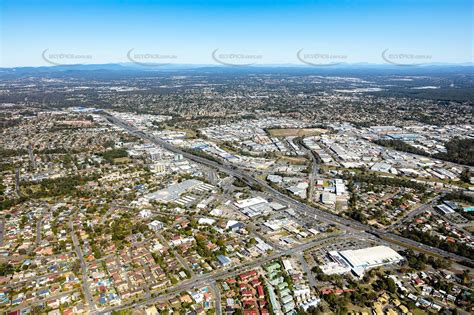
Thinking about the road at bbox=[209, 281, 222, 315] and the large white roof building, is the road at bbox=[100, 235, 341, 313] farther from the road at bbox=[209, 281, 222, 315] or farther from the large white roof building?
the large white roof building

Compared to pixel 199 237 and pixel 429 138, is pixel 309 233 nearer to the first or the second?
pixel 199 237

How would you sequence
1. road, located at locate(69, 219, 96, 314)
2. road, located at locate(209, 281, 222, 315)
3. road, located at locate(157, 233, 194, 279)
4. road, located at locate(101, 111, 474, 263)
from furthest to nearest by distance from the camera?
road, located at locate(101, 111, 474, 263)
road, located at locate(157, 233, 194, 279)
road, located at locate(69, 219, 96, 314)
road, located at locate(209, 281, 222, 315)

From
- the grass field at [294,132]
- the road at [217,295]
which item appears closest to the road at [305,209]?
the road at [217,295]

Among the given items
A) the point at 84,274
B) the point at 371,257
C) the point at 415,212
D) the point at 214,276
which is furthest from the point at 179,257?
the point at 415,212

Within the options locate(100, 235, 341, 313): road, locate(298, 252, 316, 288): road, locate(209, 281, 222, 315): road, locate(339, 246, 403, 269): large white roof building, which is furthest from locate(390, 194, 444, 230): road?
locate(209, 281, 222, 315): road

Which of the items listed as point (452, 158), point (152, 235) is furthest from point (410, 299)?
point (452, 158)

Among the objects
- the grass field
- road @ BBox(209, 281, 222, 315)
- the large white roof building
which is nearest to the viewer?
road @ BBox(209, 281, 222, 315)

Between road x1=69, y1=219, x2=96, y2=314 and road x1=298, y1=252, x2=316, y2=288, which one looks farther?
road x1=298, y1=252, x2=316, y2=288

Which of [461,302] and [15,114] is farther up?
[15,114]
